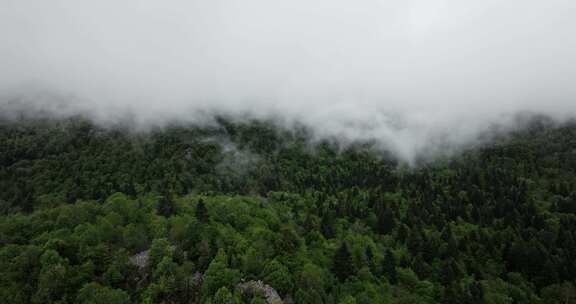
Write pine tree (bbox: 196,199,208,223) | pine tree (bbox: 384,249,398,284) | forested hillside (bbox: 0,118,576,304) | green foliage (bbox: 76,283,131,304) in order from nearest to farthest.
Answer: green foliage (bbox: 76,283,131,304), forested hillside (bbox: 0,118,576,304), pine tree (bbox: 384,249,398,284), pine tree (bbox: 196,199,208,223)

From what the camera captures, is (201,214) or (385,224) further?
(385,224)

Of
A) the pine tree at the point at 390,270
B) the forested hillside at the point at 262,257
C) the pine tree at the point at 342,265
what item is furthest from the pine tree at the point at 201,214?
the pine tree at the point at 390,270

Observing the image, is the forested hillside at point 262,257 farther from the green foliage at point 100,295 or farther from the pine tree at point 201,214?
the pine tree at point 201,214

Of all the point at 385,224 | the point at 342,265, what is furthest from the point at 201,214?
the point at 385,224

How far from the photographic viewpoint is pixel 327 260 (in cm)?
10444

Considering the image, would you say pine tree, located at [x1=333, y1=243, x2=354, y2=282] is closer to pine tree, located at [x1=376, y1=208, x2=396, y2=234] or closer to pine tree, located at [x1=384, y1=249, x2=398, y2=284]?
pine tree, located at [x1=384, y1=249, x2=398, y2=284]

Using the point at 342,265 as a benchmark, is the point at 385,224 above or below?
above

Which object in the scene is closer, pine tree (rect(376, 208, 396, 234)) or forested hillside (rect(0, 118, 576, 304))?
forested hillside (rect(0, 118, 576, 304))

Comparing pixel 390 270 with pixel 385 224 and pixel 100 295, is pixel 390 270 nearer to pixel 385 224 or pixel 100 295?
pixel 385 224

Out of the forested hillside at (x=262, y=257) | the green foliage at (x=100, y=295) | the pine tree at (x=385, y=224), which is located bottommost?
the green foliage at (x=100, y=295)

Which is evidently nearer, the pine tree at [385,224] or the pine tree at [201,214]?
the pine tree at [201,214]

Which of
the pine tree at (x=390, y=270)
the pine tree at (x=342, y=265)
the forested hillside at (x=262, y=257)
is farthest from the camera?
the pine tree at (x=390, y=270)

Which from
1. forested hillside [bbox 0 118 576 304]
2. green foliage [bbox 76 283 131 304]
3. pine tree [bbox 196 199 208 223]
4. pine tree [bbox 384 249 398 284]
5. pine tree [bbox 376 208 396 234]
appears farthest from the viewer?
pine tree [bbox 376 208 396 234]

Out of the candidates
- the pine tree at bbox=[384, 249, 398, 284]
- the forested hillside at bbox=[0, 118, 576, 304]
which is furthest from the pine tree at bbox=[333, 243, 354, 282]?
the pine tree at bbox=[384, 249, 398, 284]
